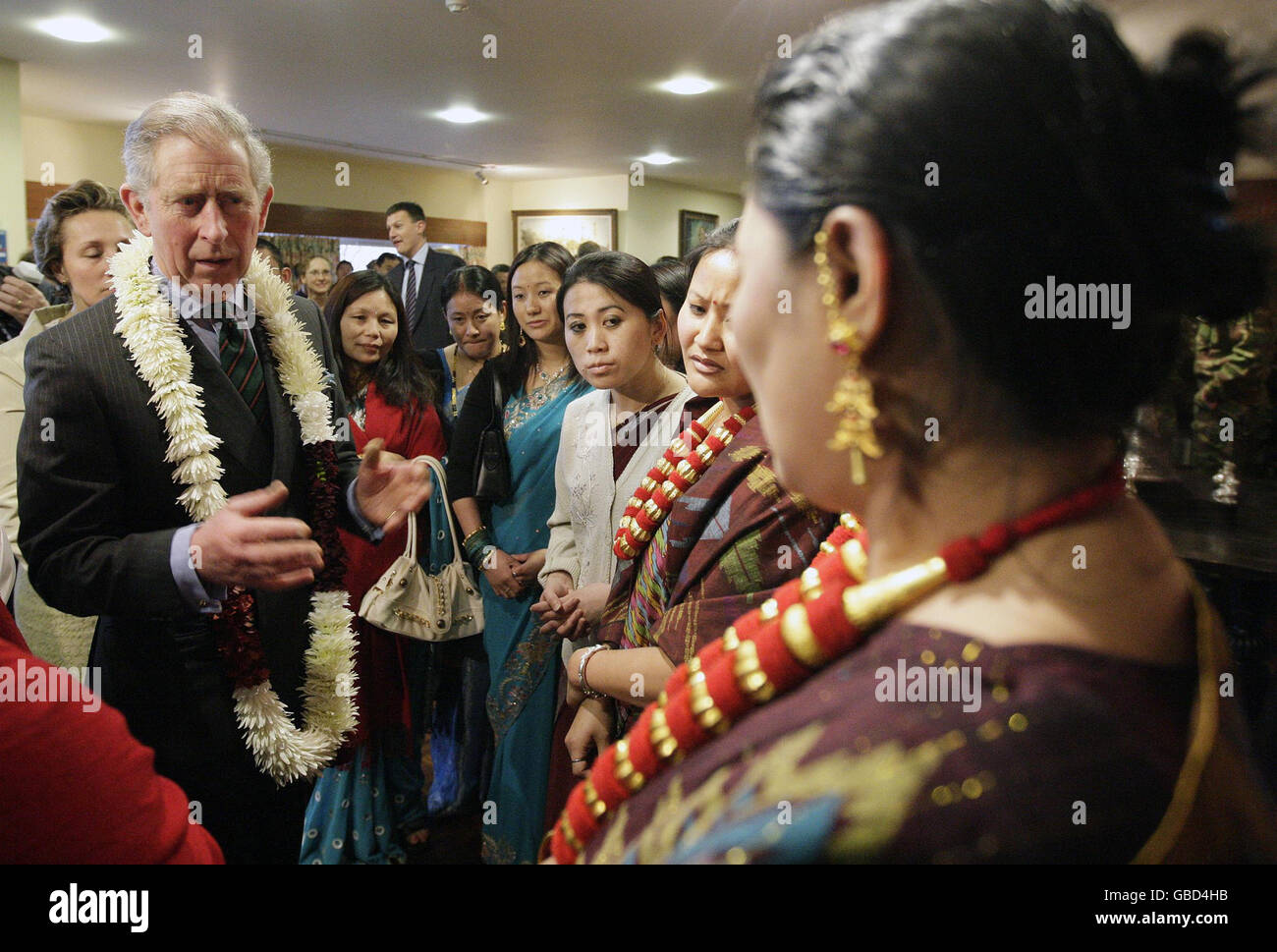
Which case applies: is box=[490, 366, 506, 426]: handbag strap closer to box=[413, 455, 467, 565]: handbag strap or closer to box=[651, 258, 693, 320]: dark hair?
box=[413, 455, 467, 565]: handbag strap

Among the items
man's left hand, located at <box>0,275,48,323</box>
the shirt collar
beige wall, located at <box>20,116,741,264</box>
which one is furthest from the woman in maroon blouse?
beige wall, located at <box>20,116,741,264</box>

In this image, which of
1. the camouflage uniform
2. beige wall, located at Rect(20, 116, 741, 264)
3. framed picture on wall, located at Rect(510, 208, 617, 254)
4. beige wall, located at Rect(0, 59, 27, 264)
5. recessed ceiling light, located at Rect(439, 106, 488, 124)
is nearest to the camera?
the camouflage uniform

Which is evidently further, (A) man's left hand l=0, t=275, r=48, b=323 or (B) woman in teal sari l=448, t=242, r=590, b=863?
(A) man's left hand l=0, t=275, r=48, b=323

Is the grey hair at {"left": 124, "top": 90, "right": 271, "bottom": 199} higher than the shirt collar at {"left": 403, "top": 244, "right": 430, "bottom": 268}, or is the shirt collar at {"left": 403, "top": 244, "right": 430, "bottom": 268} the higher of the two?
the shirt collar at {"left": 403, "top": 244, "right": 430, "bottom": 268}

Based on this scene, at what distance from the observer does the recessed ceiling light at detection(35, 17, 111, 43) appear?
3.74 meters

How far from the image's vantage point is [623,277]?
6.42ft

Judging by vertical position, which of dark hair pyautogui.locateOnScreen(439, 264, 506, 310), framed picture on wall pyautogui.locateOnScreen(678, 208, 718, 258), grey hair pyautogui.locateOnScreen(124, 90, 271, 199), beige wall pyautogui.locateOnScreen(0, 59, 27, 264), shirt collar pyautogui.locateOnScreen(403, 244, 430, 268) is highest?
framed picture on wall pyautogui.locateOnScreen(678, 208, 718, 258)

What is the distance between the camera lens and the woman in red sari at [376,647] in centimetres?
234

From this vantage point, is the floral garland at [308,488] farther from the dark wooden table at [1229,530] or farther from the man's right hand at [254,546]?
the dark wooden table at [1229,530]

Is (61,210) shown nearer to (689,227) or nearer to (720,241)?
(720,241)

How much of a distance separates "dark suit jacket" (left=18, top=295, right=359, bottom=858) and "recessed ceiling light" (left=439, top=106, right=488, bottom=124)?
4.22 m
